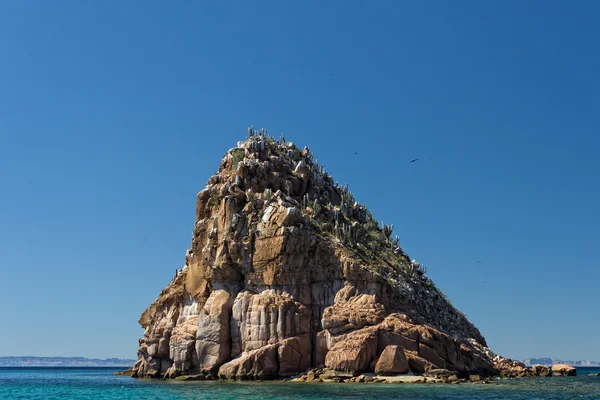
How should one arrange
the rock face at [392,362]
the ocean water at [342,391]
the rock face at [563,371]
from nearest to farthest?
the ocean water at [342,391]
the rock face at [392,362]
the rock face at [563,371]

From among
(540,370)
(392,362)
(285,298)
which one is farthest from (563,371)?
(285,298)

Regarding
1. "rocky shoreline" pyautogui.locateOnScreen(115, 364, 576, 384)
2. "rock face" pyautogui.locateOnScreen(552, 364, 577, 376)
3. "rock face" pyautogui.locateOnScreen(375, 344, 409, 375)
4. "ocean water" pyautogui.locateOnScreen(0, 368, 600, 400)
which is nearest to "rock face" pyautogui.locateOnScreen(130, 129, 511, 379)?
"rock face" pyautogui.locateOnScreen(375, 344, 409, 375)

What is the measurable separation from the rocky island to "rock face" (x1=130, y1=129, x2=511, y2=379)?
0.48 feet

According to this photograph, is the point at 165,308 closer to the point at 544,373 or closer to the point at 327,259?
the point at 327,259

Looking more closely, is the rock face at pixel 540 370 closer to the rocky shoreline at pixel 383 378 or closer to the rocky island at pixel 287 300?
the rocky island at pixel 287 300

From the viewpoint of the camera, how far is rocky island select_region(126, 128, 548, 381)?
8150 centimetres

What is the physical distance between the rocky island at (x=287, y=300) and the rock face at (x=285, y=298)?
146 mm

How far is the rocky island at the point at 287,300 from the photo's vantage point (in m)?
81.5

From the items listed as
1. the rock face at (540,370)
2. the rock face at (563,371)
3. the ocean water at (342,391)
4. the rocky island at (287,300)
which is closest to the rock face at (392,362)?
the rocky island at (287,300)

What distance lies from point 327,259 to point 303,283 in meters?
4.33

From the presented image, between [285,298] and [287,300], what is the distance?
750 millimetres

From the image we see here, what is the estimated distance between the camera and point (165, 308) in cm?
10181

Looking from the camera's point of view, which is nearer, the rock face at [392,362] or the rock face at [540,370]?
the rock face at [392,362]

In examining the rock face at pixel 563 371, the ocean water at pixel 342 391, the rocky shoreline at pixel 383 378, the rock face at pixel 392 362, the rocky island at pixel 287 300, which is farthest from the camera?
the rock face at pixel 563 371
